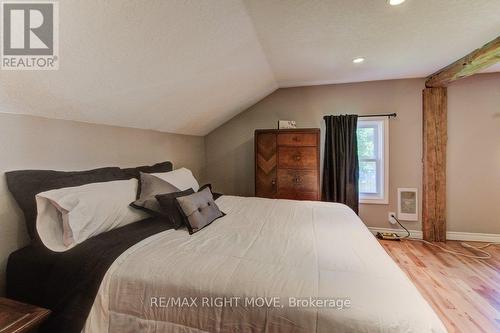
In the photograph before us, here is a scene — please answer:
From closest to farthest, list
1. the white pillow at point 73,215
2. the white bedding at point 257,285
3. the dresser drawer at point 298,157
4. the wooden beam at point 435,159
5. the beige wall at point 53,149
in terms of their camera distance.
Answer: the white bedding at point 257,285 → the white pillow at point 73,215 → the beige wall at point 53,149 → the dresser drawer at point 298,157 → the wooden beam at point 435,159

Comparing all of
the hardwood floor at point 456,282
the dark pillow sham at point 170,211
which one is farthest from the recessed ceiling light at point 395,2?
the hardwood floor at point 456,282

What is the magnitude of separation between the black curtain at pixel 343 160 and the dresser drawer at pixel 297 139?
19.2 inches

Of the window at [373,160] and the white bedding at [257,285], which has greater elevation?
the window at [373,160]

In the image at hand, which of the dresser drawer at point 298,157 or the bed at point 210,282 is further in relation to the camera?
the dresser drawer at point 298,157

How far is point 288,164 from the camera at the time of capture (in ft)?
9.56

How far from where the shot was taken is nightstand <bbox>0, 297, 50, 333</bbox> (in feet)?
2.93

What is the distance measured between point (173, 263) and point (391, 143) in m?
3.30

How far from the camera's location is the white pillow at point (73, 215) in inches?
46.9

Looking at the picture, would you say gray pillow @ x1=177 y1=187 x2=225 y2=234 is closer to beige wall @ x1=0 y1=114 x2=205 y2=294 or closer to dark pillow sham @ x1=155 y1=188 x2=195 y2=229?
dark pillow sham @ x1=155 y1=188 x2=195 y2=229

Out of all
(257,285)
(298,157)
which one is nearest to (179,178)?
(257,285)

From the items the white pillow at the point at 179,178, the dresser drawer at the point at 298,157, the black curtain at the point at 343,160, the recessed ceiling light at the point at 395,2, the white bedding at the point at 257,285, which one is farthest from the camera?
the black curtain at the point at 343,160

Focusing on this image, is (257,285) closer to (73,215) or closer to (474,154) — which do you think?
(73,215)

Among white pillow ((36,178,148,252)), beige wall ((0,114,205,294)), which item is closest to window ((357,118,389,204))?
beige wall ((0,114,205,294))

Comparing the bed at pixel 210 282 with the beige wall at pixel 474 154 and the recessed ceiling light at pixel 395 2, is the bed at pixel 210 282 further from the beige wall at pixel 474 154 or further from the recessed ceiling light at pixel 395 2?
the beige wall at pixel 474 154
